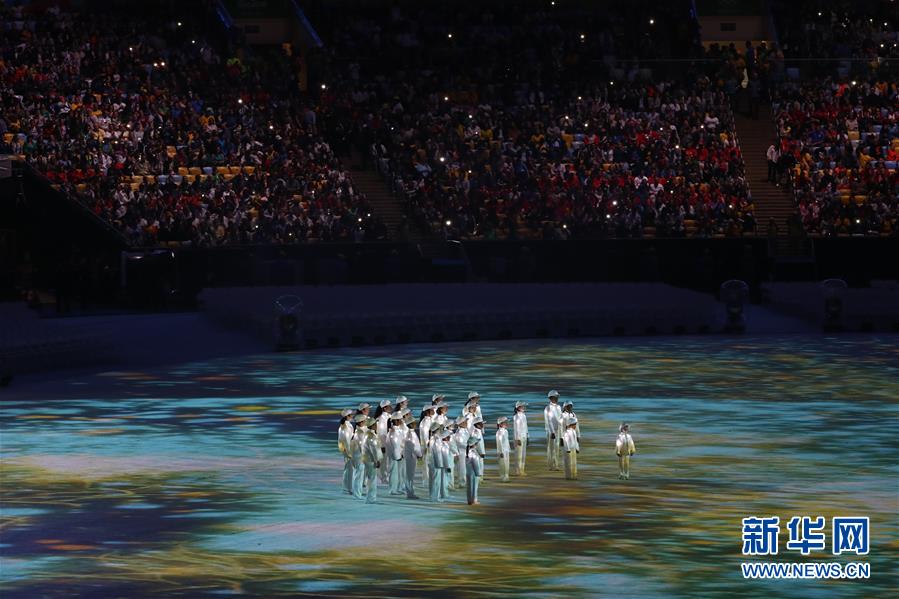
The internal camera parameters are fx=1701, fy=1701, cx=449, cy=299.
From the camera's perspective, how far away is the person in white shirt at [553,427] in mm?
22641

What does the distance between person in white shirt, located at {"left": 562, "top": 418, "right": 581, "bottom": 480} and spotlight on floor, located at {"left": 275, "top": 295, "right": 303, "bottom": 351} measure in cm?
1732

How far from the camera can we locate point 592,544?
1877 centimetres

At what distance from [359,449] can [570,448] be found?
3064mm

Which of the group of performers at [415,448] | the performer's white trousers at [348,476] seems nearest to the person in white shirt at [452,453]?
the group of performers at [415,448]

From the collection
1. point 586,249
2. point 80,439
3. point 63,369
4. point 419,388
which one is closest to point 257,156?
point 586,249

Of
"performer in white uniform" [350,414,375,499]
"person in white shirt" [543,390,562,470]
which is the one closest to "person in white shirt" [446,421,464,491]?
"performer in white uniform" [350,414,375,499]

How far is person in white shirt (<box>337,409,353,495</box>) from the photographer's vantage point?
68.8ft

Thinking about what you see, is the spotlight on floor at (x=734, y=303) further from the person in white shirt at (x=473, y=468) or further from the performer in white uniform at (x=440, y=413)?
the person in white shirt at (x=473, y=468)

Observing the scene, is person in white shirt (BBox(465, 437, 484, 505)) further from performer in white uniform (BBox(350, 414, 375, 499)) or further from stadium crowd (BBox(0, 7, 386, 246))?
stadium crowd (BBox(0, 7, 386, 246))

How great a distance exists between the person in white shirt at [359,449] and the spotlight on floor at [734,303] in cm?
2327

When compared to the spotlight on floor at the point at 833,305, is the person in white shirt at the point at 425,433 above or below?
below

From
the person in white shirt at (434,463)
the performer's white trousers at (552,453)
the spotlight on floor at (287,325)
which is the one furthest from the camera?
the spotlight on floor at (287,325)

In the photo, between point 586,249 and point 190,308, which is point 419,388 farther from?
point 586,249

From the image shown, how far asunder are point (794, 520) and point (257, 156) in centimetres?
3229
